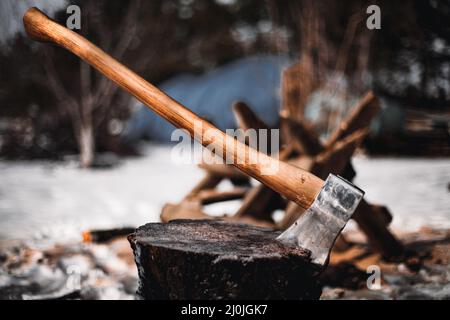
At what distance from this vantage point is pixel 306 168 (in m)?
2.55

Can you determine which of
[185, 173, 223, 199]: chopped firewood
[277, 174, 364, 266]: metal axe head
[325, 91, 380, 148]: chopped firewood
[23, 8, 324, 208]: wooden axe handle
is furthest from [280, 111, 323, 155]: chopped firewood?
[277, 174, 364, 266]: metal axe head

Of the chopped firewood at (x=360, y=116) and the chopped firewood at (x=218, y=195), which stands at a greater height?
the chopped firewood at (x=360, y=116)

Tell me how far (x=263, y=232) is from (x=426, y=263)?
4.76 feet

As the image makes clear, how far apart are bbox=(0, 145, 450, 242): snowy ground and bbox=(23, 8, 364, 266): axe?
2.00 metres

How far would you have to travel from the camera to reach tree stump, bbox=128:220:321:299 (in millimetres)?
1274

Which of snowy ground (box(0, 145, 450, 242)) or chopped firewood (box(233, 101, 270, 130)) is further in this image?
snowy ground (box(0, 145, 450, 242))

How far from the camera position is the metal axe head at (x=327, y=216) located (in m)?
1.35

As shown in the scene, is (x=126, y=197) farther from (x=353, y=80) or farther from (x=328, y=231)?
(x=353, y=80)

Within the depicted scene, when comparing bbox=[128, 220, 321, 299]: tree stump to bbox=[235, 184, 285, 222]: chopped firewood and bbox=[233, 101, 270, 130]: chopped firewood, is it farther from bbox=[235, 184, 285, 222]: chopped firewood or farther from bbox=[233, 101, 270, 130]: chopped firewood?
bbox=[233, 101, 270, 130]: chopped firewood

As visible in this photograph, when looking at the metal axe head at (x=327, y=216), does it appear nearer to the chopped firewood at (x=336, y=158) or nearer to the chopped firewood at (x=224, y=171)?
the chopped firewood at (x=336, y=158)

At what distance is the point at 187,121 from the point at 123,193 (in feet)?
12.6

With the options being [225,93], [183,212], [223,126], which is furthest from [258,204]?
[225,93]

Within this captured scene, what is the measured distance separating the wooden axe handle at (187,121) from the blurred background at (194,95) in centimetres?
204

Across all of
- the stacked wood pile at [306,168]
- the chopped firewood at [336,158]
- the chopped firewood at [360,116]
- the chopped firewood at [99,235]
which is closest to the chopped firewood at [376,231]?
the stacked wood pile at [306,168]
